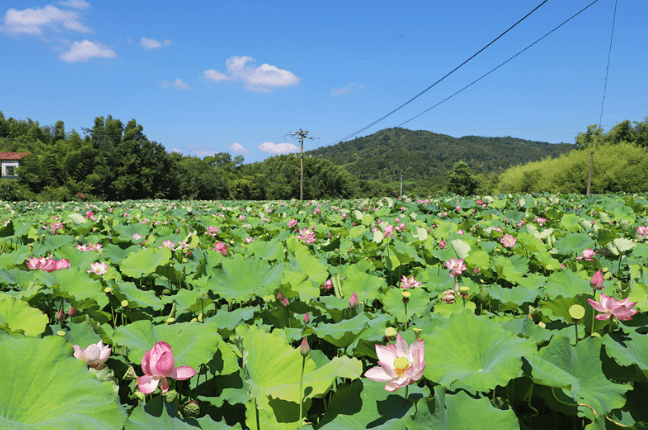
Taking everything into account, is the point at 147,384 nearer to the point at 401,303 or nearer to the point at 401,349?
the point at 401,349

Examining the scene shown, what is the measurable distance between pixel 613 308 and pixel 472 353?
46cm

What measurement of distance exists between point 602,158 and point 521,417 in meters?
37.9

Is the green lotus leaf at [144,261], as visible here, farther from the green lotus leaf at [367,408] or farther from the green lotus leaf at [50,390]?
the green lotus leaf at [367,408]

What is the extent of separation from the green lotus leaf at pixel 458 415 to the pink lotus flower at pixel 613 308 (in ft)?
1.75

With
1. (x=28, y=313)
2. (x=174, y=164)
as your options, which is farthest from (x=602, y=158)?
(x=174, y=164)

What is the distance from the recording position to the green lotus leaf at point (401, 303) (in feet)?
Answer: 4.76

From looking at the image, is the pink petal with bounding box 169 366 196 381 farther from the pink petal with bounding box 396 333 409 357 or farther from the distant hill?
the distant hill

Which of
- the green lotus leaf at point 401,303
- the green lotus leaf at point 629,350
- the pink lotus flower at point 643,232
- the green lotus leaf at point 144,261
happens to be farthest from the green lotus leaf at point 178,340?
the pink lotus flower at point 643,232

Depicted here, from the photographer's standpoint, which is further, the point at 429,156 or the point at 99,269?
the point at 429,156

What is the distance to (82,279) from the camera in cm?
151

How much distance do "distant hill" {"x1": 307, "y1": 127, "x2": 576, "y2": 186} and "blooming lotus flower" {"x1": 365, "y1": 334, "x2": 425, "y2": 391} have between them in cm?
12937

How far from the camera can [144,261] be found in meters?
1.97

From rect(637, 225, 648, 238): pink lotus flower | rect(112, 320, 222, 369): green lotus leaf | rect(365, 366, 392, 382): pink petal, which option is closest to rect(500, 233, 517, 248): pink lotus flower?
rect(637, 225, 648, 238): pink lotus flower

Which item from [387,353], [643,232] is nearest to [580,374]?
[387,353]
